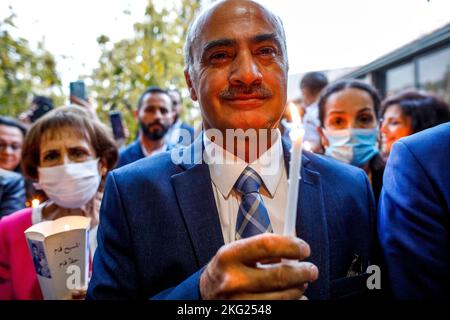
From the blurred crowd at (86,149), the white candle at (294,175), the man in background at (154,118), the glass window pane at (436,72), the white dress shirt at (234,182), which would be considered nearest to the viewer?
the white candle at (294,175)

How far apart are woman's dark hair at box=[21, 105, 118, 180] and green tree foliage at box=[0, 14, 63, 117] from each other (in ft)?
7.82

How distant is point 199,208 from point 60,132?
52.0 inches

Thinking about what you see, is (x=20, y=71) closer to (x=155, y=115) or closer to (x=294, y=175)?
(x=155, y=115)

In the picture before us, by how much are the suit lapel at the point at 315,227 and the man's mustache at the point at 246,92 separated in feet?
1.19

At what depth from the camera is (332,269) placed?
1.39 metres

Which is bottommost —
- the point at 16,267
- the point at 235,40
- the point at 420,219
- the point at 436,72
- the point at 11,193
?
the point at 16,267

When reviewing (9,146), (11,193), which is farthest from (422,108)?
(9,146)

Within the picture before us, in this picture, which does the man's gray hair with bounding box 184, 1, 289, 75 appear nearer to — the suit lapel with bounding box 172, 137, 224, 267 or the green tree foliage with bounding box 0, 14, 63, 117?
the suit lapel with bounding box 172, 137, 224, 267

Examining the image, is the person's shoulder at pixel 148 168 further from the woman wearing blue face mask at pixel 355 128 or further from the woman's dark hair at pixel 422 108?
the woman's dark hair at pixel 422 108

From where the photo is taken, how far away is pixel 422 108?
10.6 feet

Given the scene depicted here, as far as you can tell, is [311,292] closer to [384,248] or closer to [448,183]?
[384,248]

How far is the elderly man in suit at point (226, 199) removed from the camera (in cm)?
133

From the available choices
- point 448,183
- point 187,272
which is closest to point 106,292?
point 187,272

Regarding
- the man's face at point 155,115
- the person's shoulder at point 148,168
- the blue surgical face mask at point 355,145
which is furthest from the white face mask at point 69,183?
the man's face at point 155,115
